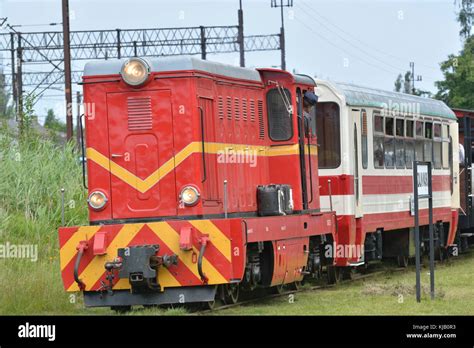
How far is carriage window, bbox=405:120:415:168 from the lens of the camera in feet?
70.9

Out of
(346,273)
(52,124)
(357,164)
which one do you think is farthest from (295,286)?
(52,124)

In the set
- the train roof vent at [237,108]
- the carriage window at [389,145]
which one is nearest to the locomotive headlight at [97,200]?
the train roof vent at [237,108]

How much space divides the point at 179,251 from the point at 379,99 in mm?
8325

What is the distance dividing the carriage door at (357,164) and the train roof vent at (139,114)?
6053 mm

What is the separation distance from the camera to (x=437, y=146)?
23.7 metres

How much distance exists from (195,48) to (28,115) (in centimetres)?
2405

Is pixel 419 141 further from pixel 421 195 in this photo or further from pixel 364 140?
pixel 421 195

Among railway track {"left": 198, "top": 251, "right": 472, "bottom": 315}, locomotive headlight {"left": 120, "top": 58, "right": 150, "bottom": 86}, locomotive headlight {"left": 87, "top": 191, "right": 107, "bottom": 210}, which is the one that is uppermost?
locomotive headlight {"left": 120, "top": 58, "right": 150, "bottom": 86}

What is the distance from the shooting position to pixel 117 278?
13547mm

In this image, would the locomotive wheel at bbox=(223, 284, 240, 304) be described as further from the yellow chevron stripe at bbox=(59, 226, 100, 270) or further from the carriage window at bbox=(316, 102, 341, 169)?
the carriage window at bbox=(316, 102, 341, 169)

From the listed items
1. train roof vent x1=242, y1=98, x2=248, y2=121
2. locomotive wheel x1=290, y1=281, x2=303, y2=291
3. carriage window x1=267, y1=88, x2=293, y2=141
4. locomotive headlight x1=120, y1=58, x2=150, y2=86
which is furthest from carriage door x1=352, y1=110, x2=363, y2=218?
locomotive headlight x1=120, y1=58, x2=150, y2=86

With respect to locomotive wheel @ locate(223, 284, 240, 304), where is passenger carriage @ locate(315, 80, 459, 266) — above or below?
above

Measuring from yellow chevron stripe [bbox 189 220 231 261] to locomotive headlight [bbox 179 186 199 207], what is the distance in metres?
0.35
